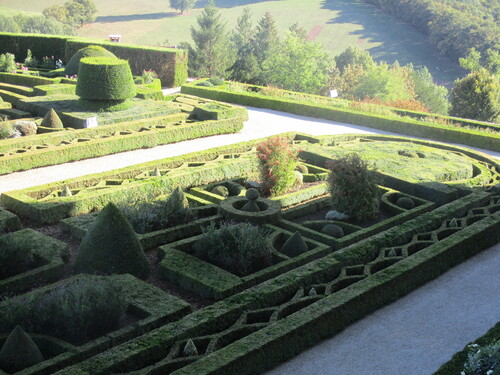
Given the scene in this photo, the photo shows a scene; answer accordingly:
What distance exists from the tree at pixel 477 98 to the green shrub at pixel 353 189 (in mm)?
25882

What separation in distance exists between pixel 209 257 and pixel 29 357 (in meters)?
4.06

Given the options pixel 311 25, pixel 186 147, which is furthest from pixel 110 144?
pixel 311 25

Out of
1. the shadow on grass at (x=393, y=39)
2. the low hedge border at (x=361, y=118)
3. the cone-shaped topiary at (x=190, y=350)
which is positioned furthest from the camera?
the shadow on grass at (x=393, y=39)

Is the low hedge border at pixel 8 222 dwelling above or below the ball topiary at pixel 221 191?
below

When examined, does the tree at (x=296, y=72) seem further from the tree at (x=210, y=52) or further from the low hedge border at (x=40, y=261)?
the low hedge border at (x=40, y=261)

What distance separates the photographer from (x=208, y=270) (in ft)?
33.3

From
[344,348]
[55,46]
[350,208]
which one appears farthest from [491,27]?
[344,348]

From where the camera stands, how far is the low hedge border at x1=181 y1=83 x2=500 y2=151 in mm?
21578

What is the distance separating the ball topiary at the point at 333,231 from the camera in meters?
12.2

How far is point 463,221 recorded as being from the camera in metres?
12.7

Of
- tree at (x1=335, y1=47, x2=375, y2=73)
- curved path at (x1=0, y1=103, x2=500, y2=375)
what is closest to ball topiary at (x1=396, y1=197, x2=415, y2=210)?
curved path at (x1=0, y1=103, x2=500, y2=375)

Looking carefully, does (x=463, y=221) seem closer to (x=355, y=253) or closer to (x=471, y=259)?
(x=471, y=259)

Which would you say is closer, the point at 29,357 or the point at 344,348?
the point at 29,357

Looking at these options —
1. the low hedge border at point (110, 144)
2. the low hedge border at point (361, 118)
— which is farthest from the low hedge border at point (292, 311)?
the low hedge border at point (361, 118)
